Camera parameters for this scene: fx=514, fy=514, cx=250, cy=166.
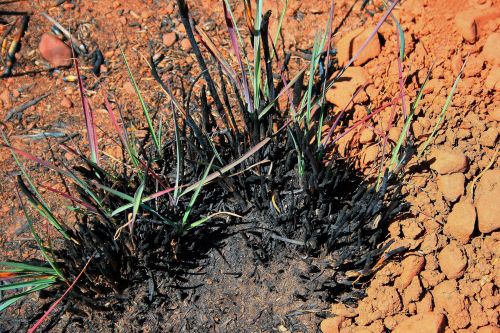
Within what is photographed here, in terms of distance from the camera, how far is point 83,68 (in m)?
2.34

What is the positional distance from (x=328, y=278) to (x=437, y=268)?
14.4 inches

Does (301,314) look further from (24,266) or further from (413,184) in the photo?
(24,266)

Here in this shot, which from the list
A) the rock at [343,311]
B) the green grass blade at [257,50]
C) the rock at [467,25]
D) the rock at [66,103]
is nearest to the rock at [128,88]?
the rock at [66,103]

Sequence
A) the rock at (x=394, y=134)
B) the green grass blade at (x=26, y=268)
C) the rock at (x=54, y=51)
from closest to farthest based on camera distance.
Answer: the green grass blade at (x=26, y=268)
the rock at (x=394, y=134)
the rock at (x=54, y=51)

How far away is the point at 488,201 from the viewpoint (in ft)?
5.57

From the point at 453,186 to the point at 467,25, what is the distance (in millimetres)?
602

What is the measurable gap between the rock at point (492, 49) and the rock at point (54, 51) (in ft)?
5.75

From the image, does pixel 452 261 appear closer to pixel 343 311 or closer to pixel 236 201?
pixel 343 311

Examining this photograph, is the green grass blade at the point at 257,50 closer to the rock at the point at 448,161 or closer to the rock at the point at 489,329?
the rock at the point at 448,161

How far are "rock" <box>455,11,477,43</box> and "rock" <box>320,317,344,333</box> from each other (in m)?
1.12

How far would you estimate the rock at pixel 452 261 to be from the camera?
1.67 meters

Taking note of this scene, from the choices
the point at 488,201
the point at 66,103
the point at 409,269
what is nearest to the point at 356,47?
the point at 488,201

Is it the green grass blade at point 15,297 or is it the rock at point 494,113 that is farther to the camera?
the rock at point 494,113

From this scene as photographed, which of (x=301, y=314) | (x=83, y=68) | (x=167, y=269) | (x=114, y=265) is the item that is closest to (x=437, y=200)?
(x=301, y=314)
